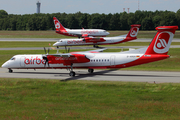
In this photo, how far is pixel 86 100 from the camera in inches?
794

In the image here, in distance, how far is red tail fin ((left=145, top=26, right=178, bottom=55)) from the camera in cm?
Answer: 2802

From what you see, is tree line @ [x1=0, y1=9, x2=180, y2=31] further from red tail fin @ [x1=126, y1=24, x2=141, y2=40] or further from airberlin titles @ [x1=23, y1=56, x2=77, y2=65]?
airberlin titles @ [x1=23, y1=56, x2=77, y2=65]

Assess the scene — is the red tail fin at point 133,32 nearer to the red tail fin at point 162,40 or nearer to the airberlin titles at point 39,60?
the red tail fin at point 162,40

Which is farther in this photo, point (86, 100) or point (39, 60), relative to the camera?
point (39, 60)

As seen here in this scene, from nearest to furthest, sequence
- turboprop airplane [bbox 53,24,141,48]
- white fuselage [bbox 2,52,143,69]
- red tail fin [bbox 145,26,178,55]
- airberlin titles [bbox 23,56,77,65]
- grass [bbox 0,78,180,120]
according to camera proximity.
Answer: grass [bbox 0,78,180,120], red tail fin [bbox 145,26,178,55], white fuselage [bbox 2,52,143,69], airberlin titles [bbox 23,56,77,65], turboprop airplane [bbox 53,24,141,48]

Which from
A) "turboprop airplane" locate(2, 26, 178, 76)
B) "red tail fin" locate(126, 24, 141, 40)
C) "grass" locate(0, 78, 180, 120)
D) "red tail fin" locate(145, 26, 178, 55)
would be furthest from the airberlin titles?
"red tail fin" locate(126, 24, 141, 40)

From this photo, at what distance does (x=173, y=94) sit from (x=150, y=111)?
5.82 meters

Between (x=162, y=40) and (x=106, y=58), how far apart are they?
23.9 feet

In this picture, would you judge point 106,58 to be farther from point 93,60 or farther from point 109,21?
point 109,21

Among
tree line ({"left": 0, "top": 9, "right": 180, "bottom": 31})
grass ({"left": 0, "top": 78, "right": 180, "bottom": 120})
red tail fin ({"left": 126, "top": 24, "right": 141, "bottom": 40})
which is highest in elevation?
tree line ({"left": 0, "top": 9, "right": 180, "bottom": 31})

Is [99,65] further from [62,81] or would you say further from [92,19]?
[92,19]

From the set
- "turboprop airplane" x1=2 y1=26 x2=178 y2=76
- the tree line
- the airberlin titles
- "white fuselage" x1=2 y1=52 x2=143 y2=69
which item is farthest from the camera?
the tree line

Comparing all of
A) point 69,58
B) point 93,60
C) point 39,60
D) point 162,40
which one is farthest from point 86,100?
point 39,60

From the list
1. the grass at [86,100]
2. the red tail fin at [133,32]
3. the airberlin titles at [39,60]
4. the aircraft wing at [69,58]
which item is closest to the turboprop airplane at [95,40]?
the red tail fin at [133,32]
